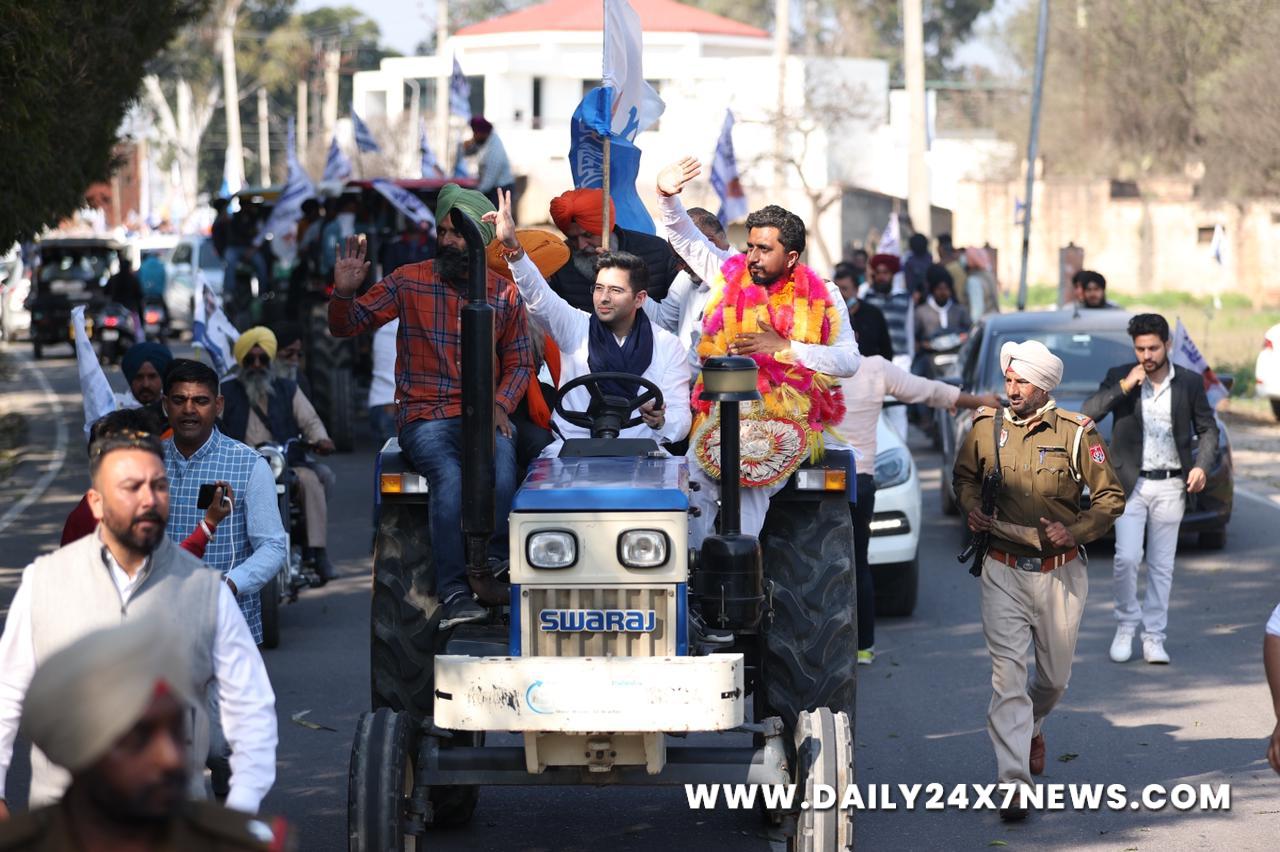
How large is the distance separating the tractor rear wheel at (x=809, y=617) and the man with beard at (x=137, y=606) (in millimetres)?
2862

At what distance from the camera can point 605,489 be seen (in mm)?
6234

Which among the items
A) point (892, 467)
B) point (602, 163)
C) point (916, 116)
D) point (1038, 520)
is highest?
point (916, 116)

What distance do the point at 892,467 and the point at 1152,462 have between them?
2029 millimetres

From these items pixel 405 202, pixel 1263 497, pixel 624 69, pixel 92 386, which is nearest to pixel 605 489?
pixel 624 69

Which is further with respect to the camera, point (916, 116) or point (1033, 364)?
point (916, 116)

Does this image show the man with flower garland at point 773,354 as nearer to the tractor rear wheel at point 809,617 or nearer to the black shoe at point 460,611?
the tractor rear wheel at point 809,617

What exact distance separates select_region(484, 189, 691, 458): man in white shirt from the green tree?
4.93 metres

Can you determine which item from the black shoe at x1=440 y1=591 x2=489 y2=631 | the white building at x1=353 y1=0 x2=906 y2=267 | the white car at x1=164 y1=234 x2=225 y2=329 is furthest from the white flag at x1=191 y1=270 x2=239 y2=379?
the white car at x1=164 y1=234 x2=225 y2=329

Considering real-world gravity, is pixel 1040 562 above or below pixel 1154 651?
above

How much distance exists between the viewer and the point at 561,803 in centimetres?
820

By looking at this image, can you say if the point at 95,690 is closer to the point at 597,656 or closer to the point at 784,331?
the point at 597,656

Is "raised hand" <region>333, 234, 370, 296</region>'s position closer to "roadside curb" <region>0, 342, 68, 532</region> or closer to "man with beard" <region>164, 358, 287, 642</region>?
"man with beard" <region>164, 358, 287, 642</region>

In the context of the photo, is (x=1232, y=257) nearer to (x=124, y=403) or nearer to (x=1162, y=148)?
(x=1162, y=148)

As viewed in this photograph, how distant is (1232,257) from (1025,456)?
42448 millimetres
